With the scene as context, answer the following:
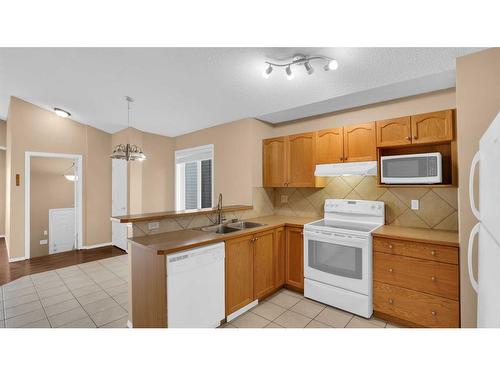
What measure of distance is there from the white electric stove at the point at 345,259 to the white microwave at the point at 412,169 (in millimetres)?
464

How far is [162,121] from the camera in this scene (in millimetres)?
4254

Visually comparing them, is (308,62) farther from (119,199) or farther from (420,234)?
(119,199)

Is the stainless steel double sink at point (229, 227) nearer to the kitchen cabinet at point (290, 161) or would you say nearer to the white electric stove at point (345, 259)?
the white electric stove at point (345, 259)

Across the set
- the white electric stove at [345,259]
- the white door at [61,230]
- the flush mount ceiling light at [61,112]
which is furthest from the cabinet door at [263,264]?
the white door at [61,230]

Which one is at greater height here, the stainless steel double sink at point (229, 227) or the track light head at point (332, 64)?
the track light head at point (332, 64)

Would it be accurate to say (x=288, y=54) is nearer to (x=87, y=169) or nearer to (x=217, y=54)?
(x=217, y=54)

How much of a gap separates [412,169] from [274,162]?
5.81ft

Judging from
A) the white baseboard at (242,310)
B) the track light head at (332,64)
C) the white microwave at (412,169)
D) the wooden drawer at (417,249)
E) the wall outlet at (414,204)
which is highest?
the track light head at (332,64)

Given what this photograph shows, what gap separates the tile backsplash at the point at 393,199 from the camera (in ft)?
7.97

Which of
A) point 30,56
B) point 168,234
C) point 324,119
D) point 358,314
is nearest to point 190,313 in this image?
point 168,234

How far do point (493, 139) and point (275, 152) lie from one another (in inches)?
103

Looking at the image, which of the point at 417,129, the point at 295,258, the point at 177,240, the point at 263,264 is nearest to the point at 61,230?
the point at 177,240

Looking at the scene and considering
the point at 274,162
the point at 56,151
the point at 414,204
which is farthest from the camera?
the point at 56,151

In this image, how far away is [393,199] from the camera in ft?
9.06
